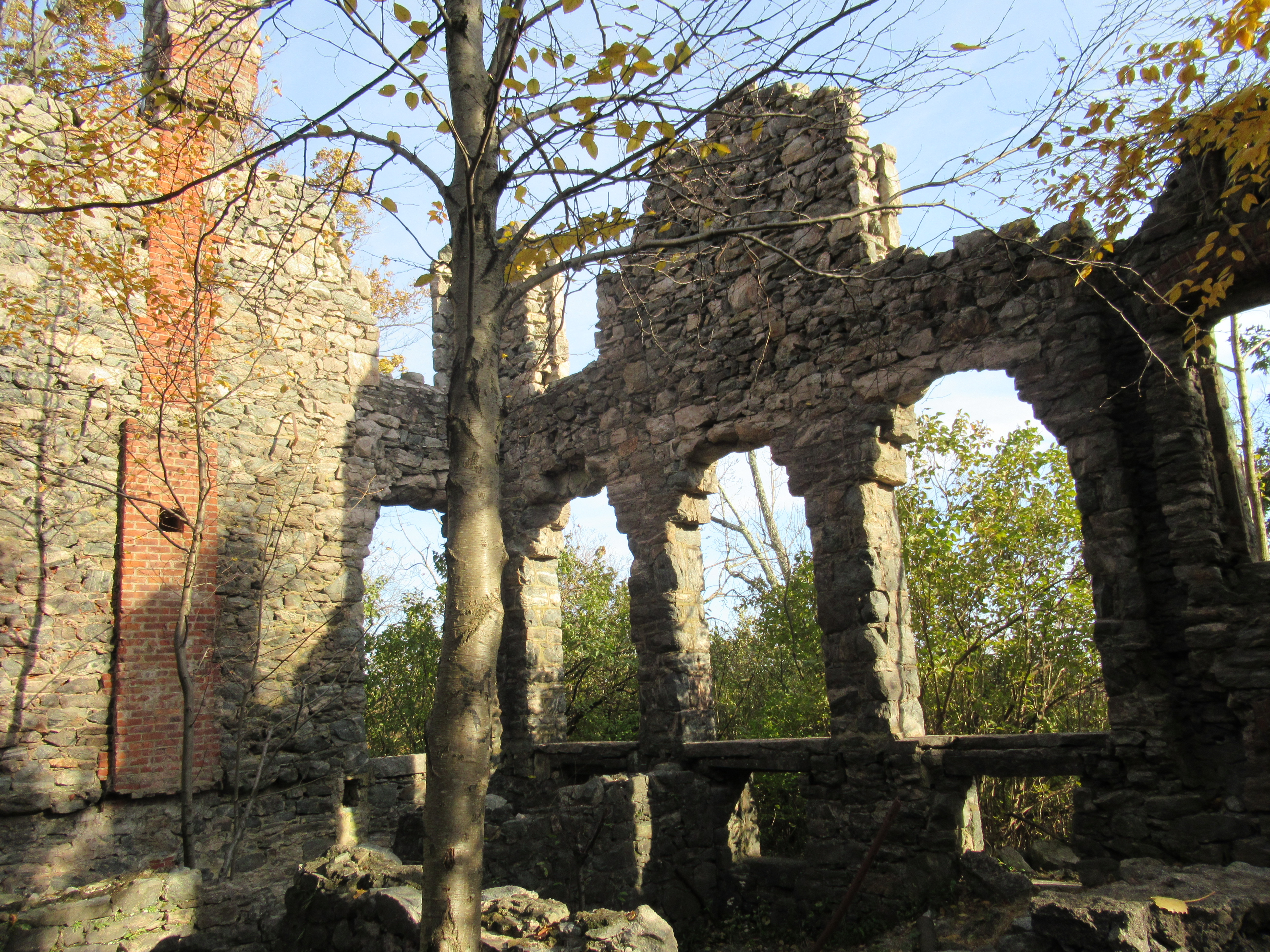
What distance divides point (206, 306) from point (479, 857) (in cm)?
709

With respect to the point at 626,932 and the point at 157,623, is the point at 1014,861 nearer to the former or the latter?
the point at 626,932

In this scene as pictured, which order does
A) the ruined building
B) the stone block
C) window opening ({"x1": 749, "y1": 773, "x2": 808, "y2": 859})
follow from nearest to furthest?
the stone block, the ruined building, window opening ({"x1": 749, "y1": 773, "x2": 808, "y2": 859})

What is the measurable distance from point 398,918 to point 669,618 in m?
4.32

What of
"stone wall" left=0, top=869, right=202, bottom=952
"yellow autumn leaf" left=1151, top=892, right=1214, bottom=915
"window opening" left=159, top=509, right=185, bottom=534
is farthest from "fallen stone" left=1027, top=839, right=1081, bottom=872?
"window opening" left=159, top=509, right=185, bottom=534

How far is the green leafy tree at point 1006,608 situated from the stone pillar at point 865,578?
6.78ft

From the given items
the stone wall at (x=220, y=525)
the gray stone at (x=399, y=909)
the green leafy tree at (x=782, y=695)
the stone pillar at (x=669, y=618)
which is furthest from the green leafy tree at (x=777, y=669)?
the gray stone at (x=399, y=909)

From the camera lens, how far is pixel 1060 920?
3805mm

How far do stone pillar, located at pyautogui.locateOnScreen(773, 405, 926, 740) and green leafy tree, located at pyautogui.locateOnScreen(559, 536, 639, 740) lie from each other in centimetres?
460

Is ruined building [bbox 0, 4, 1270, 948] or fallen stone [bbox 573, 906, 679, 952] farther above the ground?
ruined building [bbox 0, 4, 1270, 948]

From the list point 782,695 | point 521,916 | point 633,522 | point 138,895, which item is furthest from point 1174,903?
point 782,695

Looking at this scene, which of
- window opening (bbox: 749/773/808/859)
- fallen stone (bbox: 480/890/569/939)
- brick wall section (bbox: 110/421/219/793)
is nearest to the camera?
fallen stone (bbox: 480/890/569/939)

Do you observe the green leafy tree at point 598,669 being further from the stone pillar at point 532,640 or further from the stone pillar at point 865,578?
the stone pillar at point 865,578

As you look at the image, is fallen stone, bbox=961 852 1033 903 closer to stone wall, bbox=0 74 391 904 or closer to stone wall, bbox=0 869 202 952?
stone wall, bbox=0 869 202 952

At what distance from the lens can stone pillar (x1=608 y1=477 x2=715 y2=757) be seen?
8.03 m
